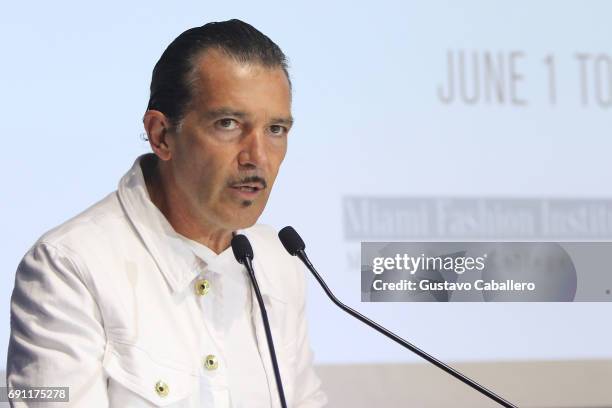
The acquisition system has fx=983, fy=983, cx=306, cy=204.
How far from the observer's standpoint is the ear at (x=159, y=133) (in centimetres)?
200

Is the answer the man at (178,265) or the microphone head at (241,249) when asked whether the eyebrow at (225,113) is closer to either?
the man at (178,265)

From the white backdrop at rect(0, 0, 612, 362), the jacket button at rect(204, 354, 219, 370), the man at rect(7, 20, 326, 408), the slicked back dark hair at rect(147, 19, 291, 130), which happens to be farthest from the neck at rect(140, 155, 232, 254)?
the white backdrop at rect(0, 0, 612, 362)

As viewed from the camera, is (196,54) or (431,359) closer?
(431,359)

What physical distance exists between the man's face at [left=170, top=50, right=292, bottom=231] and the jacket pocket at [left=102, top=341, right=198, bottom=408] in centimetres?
31

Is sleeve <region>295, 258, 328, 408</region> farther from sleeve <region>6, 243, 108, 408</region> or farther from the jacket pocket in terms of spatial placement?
sleeve <region>6, 243, 108, 408</region>

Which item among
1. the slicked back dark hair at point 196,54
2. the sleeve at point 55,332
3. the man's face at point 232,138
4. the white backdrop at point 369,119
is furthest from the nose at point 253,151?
the white backdrop at point 369,119

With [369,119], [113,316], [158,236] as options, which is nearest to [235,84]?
[158,236]

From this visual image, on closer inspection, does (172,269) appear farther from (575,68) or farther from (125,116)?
(575,68)

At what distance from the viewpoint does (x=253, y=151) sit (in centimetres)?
190

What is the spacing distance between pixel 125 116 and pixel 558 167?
4.16 ft

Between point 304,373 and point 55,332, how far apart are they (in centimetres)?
65

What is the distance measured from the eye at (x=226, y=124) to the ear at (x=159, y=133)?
0.13 m

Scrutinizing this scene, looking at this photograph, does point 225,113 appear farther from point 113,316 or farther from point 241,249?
point 113,316

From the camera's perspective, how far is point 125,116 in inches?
101
